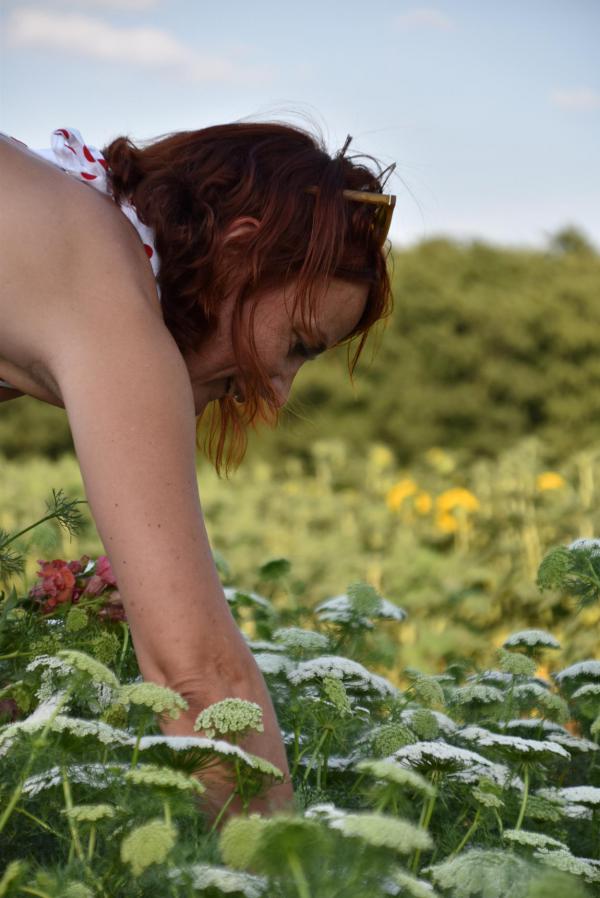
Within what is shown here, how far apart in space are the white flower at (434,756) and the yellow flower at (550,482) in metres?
3.38

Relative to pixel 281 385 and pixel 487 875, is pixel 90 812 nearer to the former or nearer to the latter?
pixel 487 875

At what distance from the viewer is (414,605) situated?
4.73m

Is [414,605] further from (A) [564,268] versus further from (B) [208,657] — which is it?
(A) [564,268]

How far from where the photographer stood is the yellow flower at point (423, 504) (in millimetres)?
5574

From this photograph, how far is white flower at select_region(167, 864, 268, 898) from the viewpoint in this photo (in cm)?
114

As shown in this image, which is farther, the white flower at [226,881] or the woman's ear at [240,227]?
the woman's ear at [240,227]

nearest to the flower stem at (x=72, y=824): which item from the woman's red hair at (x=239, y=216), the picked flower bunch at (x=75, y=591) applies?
the picked flower bunch at (x=75, y=591)

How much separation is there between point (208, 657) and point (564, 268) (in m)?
9.27

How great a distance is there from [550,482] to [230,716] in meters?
3.68

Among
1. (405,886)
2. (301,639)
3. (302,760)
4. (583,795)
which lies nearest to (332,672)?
(302,760)

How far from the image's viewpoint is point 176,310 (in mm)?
1922

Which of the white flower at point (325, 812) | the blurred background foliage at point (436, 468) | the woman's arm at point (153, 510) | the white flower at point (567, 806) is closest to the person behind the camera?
the white flower at point (325, 812)

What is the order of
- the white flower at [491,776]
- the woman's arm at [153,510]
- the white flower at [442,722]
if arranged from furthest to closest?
the white flower at [442,722]
the white flower at [491,776]
the woman's arm at [153,510]

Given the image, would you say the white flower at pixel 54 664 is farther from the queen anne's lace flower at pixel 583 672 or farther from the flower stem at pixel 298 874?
the queen anne's lace flower at pixel 583 672
